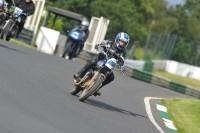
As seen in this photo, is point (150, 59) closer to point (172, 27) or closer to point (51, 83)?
point (51, 83)

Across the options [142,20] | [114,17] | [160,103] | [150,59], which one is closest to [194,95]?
[160,103]

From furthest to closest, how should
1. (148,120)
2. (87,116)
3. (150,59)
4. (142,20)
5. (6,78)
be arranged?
(142,20) → (150,59) → (148,120) → (6,78) → (87,116)

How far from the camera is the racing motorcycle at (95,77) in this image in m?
13.6

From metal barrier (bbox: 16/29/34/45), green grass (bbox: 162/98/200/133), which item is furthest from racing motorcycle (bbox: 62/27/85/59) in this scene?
green grass (bbox: 162/98/200/133)

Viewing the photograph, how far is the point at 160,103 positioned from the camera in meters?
19.0

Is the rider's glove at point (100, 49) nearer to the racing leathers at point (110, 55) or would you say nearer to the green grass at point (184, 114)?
the racing leathers at point (110, 55)

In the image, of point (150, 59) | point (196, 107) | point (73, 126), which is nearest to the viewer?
point (73, 126)

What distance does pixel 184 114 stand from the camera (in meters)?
16.8

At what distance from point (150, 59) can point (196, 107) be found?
27.0m

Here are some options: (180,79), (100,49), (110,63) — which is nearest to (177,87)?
(100,49)

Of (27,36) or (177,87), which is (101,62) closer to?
(177,87)

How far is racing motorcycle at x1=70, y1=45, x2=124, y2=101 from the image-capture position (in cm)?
1362

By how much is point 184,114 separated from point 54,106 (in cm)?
578

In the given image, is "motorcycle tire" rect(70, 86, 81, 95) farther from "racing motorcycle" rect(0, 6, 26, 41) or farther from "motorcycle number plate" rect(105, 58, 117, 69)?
"racing motorcycle" rect(0, 6, 26, 41)
